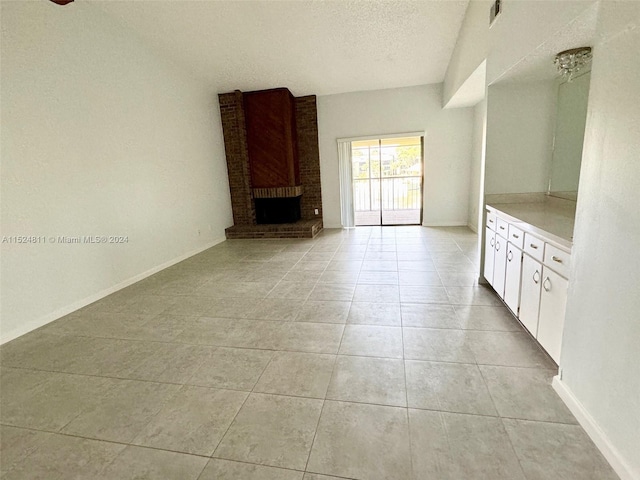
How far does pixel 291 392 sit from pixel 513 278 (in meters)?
1.90

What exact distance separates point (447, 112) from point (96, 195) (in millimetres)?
6024

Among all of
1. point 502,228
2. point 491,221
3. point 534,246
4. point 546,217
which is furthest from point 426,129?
point 534,246

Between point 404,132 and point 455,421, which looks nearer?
point 455,421

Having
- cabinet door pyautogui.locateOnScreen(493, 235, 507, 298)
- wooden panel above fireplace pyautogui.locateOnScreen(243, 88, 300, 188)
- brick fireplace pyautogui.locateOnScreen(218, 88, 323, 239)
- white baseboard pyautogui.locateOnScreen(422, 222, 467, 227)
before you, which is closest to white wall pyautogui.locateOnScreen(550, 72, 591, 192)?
cabinet door pyautogui.locateOnScreen(493, 235, 507, 298)

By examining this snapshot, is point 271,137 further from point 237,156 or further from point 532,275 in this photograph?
point 532,275

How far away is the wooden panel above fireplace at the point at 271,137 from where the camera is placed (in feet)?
19.5

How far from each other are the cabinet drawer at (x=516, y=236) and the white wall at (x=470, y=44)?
5.79 ft

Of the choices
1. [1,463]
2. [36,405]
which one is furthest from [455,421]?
[36,405]

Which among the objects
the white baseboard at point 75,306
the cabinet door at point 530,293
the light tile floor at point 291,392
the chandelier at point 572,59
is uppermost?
the chandelier at point 572,59

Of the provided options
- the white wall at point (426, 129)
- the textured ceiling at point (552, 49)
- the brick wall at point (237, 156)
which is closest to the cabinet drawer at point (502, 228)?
the textured ceiling at point (552, 49)

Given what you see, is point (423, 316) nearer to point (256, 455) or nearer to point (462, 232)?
point (256, 455)

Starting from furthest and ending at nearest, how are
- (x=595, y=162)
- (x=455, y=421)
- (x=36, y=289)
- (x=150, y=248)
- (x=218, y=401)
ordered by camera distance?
(x=150, y=248)
(x=36, y=289)
(x=218, y=401)
(x=455, y=421)
(x=595, y=162)

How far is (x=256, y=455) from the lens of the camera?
1.36m

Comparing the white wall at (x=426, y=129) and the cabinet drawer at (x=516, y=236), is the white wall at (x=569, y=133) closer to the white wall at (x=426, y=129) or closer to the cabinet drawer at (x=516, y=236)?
the cabinet drawer at (x=516, y=236)
